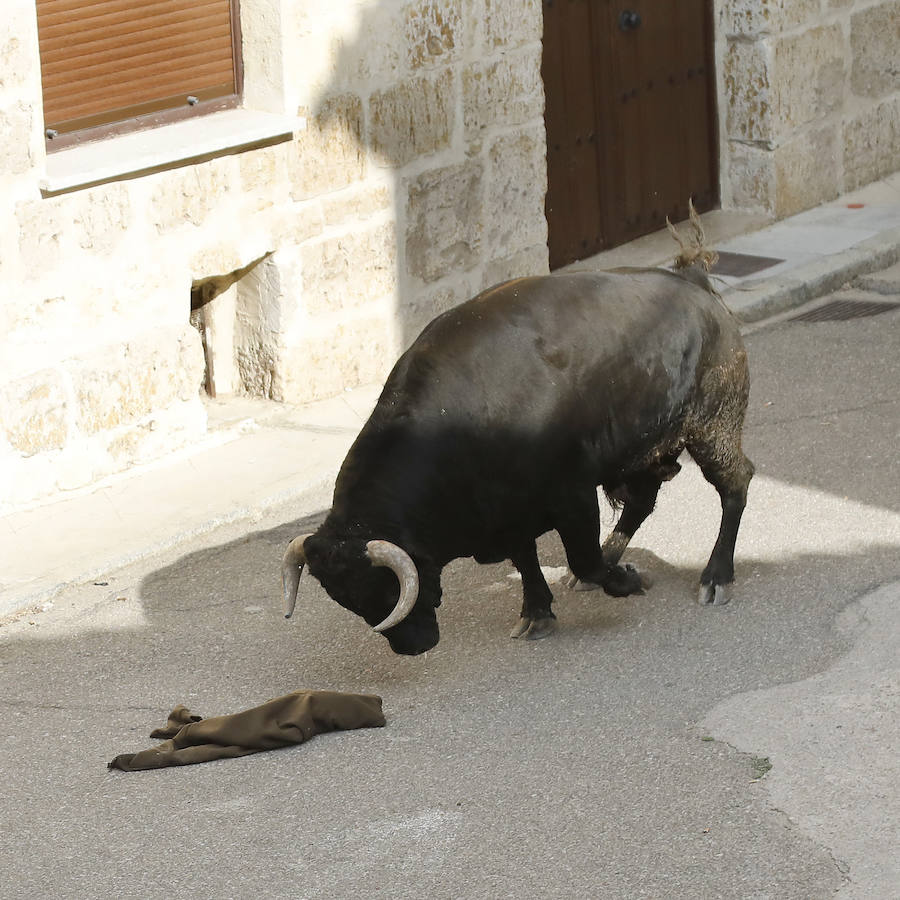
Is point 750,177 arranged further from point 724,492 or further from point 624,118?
point 724,492

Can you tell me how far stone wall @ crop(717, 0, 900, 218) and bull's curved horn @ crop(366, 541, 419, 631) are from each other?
6.63m

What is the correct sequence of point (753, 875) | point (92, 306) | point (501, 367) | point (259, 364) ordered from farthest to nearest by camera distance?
1. point (259, 364)
2. point (92, 306)
3. point (501, 367)
4. point (753, 875)

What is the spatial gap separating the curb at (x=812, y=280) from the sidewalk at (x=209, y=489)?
0.01 metres

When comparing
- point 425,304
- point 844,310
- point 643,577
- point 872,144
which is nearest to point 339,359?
point 425,304

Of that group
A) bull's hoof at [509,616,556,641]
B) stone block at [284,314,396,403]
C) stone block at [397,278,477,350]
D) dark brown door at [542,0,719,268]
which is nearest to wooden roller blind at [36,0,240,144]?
stone block at [284,314,396,403]

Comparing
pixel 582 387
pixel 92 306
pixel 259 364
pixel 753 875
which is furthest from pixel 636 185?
pixel 753 875

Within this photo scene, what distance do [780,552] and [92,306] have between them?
119 inches

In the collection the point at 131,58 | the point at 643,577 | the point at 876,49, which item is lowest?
the point at 643,577

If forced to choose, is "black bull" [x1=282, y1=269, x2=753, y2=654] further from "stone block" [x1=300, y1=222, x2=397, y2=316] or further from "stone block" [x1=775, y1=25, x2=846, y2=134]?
"stone block" [x1=775, y1=25, x2=846, y2=134]

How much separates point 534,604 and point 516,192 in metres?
3.84

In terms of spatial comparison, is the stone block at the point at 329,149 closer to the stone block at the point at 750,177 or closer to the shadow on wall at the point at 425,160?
the shadow on wall at the point at 425,160

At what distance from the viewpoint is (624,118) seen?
1038 cm

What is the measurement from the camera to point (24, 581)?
640 centimetres

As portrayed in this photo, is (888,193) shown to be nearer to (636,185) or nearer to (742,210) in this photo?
(742,210)
